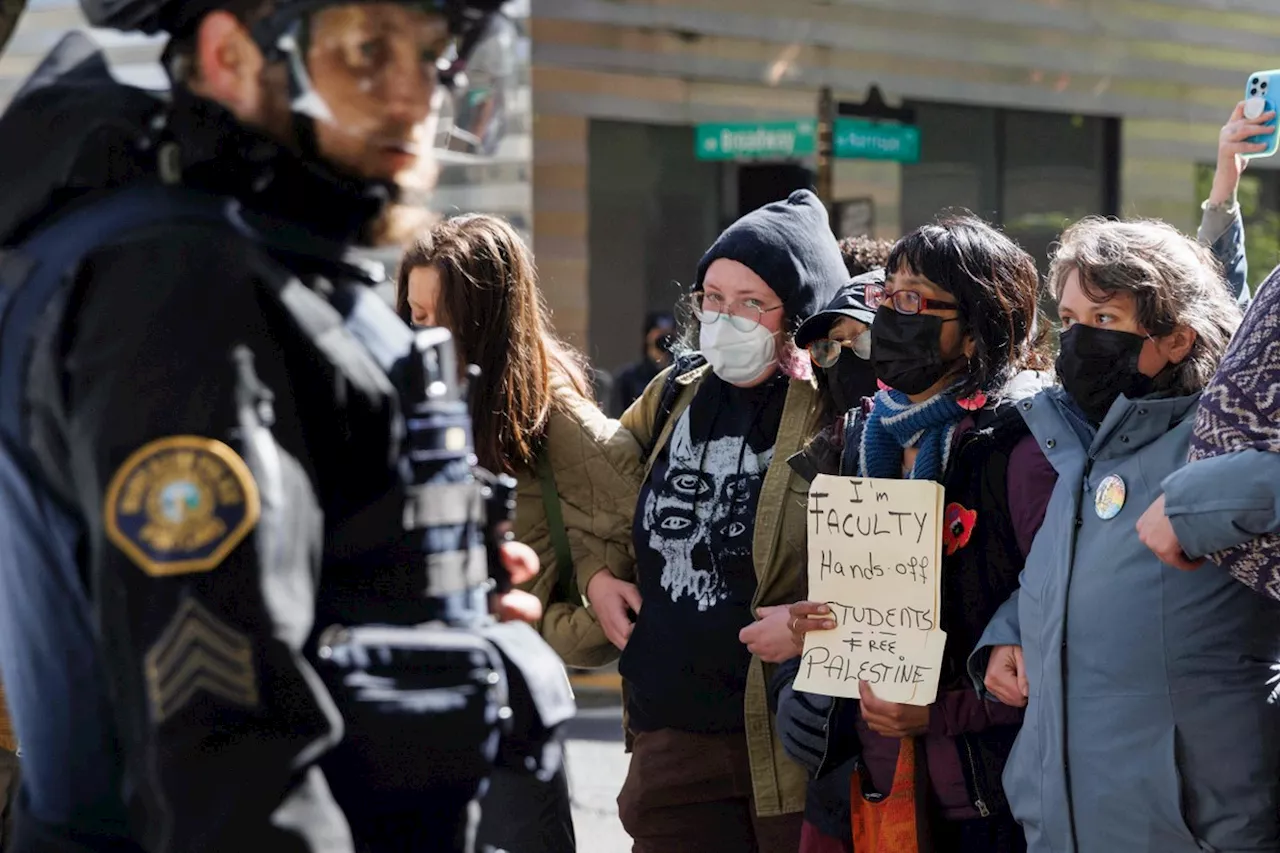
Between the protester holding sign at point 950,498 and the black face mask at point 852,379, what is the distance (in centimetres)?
20

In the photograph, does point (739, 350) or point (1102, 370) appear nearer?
point (1102, 370)

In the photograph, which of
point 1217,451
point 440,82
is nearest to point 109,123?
point 440,82

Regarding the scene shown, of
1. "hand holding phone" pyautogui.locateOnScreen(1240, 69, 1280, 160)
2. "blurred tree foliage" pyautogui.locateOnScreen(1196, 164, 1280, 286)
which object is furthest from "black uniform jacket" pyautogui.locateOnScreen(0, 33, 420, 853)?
"blurred tree foliage" pyautogui.locateOnScreen(1196, 164, 1280, 286)

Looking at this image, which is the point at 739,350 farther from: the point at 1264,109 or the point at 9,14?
the point at 9,14

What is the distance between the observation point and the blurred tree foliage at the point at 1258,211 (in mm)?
18156

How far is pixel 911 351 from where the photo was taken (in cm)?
385

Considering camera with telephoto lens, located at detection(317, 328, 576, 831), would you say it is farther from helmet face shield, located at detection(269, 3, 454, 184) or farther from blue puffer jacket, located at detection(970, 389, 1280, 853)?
blue puffer jacket, located at detection(970, 389, 1280, 853)

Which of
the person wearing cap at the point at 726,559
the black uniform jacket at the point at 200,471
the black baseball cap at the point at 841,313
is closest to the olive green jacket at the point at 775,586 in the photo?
the person wearing cap at the point at 726,559

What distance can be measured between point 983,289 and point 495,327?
4.09ft

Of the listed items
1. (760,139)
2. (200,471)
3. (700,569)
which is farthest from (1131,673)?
(760,139)

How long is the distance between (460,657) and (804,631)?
189 centimetres

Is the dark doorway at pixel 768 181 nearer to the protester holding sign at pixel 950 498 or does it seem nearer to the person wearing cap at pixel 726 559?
the person wearing cap at pixel 726 559

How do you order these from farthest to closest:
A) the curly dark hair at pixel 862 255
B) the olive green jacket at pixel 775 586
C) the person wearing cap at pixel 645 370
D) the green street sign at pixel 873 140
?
the person wearing cap at pixel 645 370
the green street sign at pixel 873 140
the curly dark hair at pixel 862 255
the olive green jacket at pixel 775 586

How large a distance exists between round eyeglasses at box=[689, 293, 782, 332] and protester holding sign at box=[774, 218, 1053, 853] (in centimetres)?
42
